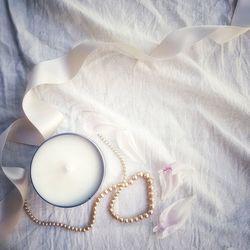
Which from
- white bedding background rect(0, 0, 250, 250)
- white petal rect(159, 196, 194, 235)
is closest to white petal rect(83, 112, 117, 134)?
white bedding background rect(0, 0, 250, 250)

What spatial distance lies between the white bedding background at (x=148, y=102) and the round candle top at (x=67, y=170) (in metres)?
0.03

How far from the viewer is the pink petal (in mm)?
446

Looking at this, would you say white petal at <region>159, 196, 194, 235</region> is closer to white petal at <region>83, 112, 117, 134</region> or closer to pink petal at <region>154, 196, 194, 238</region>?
pink petal at <region>154, 196, 194, 238</region>

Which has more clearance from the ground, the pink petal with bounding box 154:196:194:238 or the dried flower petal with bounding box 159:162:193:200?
the dried flower petal with bounding box 159:162:193:200

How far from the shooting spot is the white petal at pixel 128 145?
472mm

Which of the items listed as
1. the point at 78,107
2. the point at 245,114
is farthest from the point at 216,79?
the point at 78,107

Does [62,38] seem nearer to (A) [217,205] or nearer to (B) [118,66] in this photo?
(B) [118,66]

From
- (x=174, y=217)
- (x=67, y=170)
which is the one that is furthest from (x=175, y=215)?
(x=67, y=170)

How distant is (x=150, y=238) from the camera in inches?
17.6

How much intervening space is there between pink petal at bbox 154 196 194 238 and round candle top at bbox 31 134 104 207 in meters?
0.08

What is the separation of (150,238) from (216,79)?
20cm

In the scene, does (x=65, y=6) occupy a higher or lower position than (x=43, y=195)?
higher

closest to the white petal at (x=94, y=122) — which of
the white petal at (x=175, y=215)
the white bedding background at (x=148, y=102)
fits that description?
the white bedding background at (x=148, y=102)

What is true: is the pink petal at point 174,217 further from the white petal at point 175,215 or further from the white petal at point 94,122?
the white petal at point 94,122
